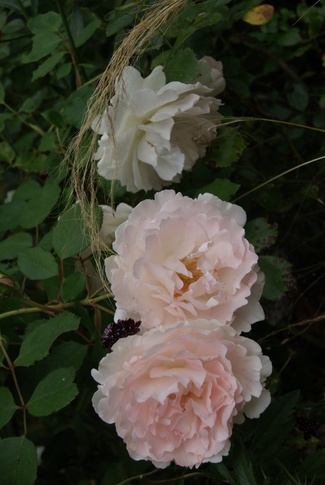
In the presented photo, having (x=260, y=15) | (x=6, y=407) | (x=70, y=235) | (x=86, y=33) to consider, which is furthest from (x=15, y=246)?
(x=260, y=15)

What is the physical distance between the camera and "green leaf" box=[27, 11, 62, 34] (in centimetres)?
117

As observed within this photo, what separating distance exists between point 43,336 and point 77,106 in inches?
17.5

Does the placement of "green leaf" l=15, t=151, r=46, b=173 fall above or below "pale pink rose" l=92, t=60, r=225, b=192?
below

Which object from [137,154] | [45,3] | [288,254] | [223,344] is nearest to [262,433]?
[223,344]

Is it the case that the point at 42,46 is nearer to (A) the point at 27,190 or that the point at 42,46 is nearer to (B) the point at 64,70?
(B) the point at 64,70

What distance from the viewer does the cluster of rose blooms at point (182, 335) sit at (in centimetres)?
69

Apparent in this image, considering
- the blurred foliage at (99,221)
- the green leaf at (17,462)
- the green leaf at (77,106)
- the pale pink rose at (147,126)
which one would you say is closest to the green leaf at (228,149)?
the blurred foliage at (99,221)

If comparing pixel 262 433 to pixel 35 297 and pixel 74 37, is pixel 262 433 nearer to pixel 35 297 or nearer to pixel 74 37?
pixel 35 297

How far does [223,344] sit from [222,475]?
0.23 m

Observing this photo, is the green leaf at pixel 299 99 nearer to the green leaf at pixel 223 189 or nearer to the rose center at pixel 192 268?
the green leaf at pixel 223 189

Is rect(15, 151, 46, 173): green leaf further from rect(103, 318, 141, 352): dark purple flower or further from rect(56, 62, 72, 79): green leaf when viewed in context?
rect(103, 318, 141, 352): dark purple flower

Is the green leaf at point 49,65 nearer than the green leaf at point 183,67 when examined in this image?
No

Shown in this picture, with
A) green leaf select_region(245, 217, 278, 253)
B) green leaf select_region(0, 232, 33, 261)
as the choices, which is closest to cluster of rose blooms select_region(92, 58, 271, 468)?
green leaf select_region(245, 217, 278, 253)

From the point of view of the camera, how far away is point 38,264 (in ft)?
3.09
